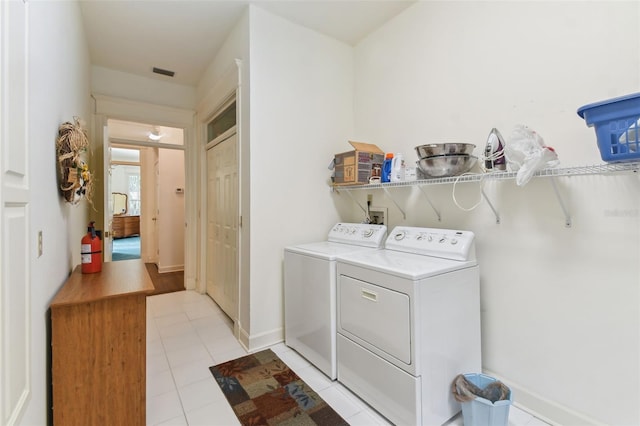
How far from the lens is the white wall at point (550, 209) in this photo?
1.41 meters

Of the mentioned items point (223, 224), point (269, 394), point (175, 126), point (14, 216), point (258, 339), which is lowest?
point (269, 394)

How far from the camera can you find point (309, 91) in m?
2.77

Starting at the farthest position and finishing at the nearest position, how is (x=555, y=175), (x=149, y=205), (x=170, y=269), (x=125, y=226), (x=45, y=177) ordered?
1. (x=125, y=226)
2. (x=149, y=205)
3. (x=170, y=269)
4. (x=555, y=175)
5. (x=45, y=177)

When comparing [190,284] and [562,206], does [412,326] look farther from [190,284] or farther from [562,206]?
[190,284]

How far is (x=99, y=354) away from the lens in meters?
1.37

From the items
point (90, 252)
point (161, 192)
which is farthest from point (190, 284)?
point (90, 252)

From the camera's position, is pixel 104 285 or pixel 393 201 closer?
pixel 104 285

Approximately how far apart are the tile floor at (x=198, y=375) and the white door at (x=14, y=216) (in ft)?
3.17

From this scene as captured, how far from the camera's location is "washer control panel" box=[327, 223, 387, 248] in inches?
92.3

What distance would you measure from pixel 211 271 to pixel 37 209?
8.84ft

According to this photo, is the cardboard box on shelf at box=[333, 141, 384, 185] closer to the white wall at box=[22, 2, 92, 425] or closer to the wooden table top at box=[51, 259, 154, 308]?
the wooden table top at box=[51, 259, 154, 308]

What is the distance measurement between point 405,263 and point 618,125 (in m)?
1.11

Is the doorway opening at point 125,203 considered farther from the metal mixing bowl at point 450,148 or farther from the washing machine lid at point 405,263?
the metal mixing bowl at point 450,148

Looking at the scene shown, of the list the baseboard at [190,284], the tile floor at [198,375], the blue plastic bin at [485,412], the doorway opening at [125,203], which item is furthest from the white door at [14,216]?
the doorway opening at [125,203]
